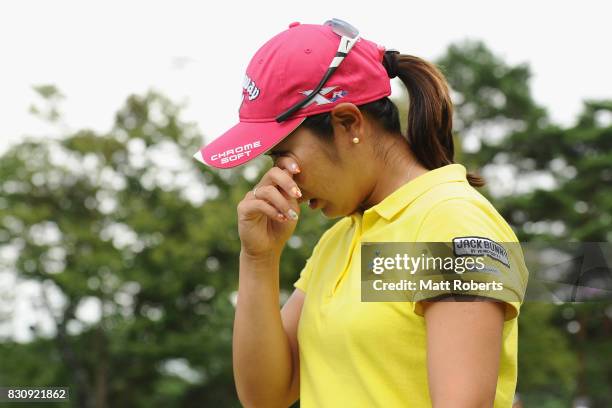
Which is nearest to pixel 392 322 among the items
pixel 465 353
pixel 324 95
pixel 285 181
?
pixel 465 353

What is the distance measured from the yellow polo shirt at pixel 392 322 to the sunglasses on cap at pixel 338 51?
281mm

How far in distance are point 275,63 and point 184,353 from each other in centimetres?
2055

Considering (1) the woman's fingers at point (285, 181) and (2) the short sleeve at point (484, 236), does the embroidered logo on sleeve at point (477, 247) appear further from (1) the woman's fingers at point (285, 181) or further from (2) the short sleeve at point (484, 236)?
(1) the woman's fingers at point (285, 181)

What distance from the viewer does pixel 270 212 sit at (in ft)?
6.57

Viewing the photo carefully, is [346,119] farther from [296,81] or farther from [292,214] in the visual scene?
[292,214]

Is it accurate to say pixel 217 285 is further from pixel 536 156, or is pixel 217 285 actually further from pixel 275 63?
pixel 275 63

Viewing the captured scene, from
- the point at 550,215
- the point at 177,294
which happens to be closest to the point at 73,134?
the point at 177,294

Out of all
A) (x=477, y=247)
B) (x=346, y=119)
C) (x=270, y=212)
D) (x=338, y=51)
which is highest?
(x=338, y=51)

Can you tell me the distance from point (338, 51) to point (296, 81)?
117 mm

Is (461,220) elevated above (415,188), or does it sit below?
below

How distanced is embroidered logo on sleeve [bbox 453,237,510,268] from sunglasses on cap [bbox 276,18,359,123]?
1.66 ft

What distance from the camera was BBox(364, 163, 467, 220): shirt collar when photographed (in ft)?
6.08

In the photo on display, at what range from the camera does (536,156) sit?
26906 millimetres

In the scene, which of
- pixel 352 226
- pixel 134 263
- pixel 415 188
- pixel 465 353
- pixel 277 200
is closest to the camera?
pixel 465 353
